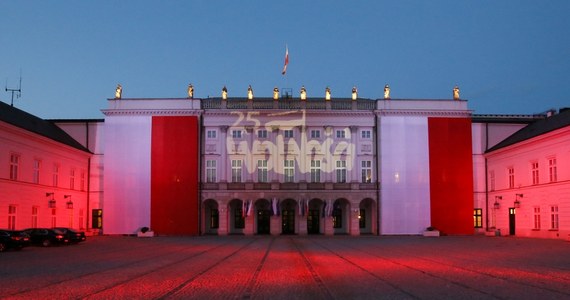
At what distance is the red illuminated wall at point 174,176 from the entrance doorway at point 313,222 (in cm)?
1202

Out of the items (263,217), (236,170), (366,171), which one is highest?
(236,170)

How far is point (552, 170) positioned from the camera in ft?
170

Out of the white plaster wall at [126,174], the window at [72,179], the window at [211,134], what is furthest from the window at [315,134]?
the window at [72,179]

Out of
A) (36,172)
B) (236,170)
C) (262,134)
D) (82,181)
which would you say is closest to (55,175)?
(36,172)

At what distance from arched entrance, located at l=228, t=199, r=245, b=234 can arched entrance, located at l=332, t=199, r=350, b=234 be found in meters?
9.60

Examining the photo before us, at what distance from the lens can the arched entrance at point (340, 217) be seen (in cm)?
6974

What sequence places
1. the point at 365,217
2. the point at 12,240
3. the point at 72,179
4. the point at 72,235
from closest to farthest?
the point at 12,240 → the point at 72,235 → the point at 72,179 → the point at 365,217

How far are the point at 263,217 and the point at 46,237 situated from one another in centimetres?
2965

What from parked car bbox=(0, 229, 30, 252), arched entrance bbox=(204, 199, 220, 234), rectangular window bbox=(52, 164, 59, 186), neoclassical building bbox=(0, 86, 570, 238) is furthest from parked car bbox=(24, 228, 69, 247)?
arched entrance bbox=(204, 199, 220, 234)

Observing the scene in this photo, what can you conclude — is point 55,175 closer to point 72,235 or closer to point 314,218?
point 72,235

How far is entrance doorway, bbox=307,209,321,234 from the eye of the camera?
7006cm

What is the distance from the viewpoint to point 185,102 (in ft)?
220

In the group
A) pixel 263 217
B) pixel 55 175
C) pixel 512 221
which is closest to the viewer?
pixel 55 175

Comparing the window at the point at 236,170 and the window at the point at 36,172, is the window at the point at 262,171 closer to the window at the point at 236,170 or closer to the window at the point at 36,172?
the window at the point at 236,170
